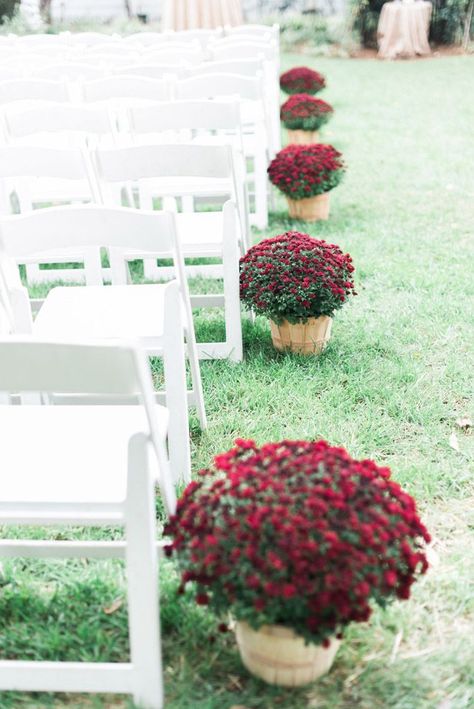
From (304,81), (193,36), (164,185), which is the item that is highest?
(164,185)

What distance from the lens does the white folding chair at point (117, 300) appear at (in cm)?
282

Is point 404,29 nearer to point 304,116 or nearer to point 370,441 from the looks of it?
point 304,116

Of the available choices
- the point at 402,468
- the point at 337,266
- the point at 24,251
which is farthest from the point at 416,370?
the point at 24,251

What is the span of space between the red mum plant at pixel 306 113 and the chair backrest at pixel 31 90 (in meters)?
3.57

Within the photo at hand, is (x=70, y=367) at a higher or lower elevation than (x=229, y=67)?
higher

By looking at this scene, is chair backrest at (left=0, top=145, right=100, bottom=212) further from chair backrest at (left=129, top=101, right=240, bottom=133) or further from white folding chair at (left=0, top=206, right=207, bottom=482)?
chair backrest at (left=129, top=101, right=240, bottom=133)

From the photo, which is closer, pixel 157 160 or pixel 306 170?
pixel 157 160

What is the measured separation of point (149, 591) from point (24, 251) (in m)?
1.27

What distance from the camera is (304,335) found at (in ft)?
13.8

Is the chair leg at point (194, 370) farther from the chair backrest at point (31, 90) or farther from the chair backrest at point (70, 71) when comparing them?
the chair backrest at point (70, 71)

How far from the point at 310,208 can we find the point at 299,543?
4.90 metres

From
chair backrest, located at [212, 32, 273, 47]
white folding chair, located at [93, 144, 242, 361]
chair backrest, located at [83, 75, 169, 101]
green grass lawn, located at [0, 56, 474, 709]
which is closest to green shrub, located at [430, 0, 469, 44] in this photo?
chair backrest, located at [212, 32, 273, 47]

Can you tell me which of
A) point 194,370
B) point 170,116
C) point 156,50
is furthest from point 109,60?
point 194,370

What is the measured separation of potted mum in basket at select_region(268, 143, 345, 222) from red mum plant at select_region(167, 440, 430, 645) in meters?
4.22
